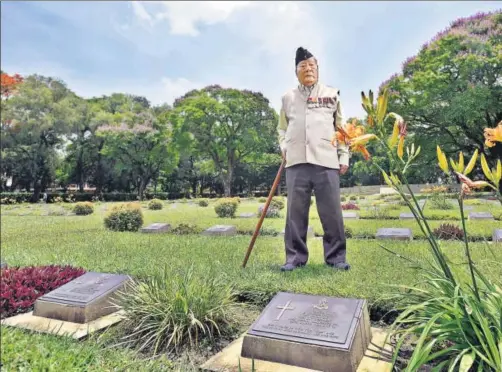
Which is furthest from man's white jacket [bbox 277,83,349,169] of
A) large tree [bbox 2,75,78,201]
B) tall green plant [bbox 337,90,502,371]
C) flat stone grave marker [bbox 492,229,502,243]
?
large tree [bbox 2,75,78,201]

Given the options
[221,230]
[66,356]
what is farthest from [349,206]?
[66,356]

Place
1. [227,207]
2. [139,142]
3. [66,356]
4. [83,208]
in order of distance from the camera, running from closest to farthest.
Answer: [66,356], [227,207], [139,142], [83,208]

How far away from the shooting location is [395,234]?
358cm

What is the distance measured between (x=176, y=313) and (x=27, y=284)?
1764 mm

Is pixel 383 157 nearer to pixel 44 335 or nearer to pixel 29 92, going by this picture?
pixel 44 335

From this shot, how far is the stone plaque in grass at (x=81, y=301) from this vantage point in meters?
2.74

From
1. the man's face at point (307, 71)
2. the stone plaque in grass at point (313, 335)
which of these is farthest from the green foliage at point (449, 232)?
the man's face at point (307, 71)

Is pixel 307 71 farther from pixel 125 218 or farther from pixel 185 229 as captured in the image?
pixel 125 218

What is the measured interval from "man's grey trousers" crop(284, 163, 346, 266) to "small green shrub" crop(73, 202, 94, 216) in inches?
176

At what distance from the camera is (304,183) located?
10.7 ft

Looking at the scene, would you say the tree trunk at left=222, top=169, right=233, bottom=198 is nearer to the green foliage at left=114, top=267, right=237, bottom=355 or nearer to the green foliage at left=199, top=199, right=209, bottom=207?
the green foliage at left=199, top=199, right=209, bottom=207

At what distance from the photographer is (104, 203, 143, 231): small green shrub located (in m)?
6.05

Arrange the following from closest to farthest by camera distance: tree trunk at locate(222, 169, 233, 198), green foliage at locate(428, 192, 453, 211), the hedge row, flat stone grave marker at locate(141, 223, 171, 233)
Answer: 1. green foliage at locate(428, 192, 453, 211)
2. tree trunk at locate(222, 169, 233, 198)
3. flat stone grave marker at locate(141, 223, 171, 233)
4. the hedge row

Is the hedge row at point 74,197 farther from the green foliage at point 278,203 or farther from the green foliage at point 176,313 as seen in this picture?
the green foliage at point 176,313
